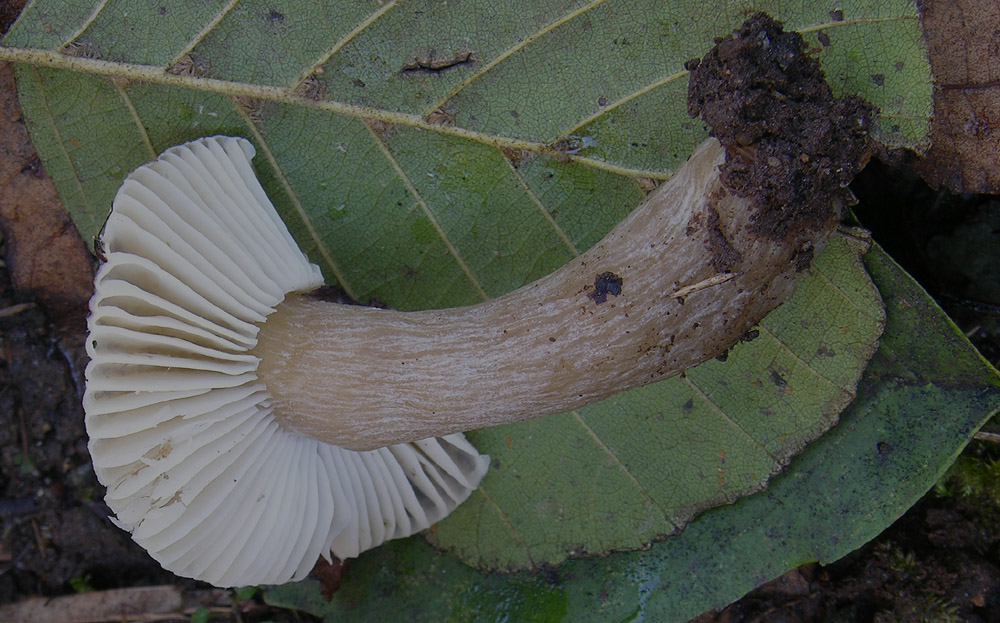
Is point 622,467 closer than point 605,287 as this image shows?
No

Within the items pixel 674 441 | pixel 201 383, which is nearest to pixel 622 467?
pixel 674 441

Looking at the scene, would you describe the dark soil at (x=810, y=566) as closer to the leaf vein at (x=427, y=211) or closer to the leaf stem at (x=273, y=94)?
the leaf stem at (x=273, y=94)

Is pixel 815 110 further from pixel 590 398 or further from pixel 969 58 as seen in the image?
pixel 590 398

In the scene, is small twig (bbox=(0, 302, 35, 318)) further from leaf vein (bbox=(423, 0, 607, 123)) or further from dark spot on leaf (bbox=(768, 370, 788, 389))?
dark spot on leaf (bbox=(768, 370, 788, 389))

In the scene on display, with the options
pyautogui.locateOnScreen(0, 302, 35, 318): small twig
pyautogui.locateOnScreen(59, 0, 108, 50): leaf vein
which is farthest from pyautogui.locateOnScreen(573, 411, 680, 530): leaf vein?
pyautogui.locateOnScreen(0, 302, 35, 318): small twig

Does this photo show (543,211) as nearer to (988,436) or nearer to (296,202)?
(296,202)
